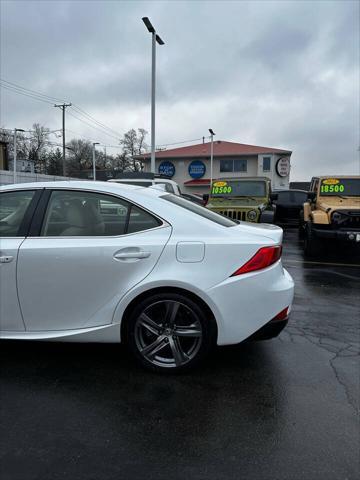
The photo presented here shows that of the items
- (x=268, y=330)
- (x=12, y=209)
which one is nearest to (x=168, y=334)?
(x=268, y=330)

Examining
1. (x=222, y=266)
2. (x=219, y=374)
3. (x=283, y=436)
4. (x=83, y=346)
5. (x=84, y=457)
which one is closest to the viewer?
(x=84, y=457)

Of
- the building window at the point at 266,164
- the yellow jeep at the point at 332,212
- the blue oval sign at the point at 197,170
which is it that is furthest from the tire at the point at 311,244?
the blue oval sign at the point at 197,170

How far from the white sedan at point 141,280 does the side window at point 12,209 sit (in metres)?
0.03

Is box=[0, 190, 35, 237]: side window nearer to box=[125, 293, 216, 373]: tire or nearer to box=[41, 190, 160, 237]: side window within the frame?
box=[41, 190, 160, 237]: side window

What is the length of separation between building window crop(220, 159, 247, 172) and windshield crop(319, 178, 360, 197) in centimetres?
2857

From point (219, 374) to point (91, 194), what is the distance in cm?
188

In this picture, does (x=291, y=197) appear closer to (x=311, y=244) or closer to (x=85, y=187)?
(x=311, y=244)

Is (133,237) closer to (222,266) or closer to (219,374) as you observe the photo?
(222,266)

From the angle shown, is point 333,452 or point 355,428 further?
point 355,428

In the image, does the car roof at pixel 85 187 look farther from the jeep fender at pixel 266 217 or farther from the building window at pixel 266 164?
the building window at pixel 266 164

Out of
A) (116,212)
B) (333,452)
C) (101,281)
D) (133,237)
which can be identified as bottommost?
(333,452)

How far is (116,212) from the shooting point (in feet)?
11.0

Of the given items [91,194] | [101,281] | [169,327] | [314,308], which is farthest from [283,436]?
[314,308]

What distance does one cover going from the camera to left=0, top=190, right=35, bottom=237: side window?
3367 mm
